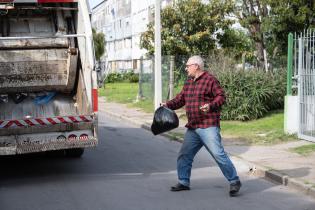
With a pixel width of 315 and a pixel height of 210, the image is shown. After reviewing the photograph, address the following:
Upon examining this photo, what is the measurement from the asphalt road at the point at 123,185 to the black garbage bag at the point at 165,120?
861mm

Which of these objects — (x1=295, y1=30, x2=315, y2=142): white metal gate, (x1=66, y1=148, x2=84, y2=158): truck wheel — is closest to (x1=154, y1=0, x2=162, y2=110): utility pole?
(x1=295, y1=30, x2=315, y2=142): white metal gate

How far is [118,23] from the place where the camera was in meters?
71.4

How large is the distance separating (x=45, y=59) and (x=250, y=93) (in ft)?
25.5

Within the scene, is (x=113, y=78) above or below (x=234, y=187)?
above

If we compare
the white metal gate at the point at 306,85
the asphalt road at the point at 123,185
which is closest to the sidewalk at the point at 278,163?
the asphalt road at the point at 123,185

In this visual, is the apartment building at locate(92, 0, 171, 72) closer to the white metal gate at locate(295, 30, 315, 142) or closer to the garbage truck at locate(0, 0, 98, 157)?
the white metal gate at locate(295, 30, 315, 142)

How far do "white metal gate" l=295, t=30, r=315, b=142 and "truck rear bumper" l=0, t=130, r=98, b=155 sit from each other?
5.28m

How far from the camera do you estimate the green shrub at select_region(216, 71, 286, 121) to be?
17000mm

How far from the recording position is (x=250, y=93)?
17188 millimetres

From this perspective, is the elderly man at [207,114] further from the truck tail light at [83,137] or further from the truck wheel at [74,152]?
the truck wheel at [74,152]

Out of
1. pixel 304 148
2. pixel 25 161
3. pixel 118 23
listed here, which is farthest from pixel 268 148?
pixel 118 23

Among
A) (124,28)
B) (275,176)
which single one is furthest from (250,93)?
(124,28)

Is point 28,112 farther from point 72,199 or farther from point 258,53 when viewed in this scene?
point 258,53

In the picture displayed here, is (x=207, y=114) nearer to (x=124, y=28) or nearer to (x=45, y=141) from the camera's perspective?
(x=45, y=141)
